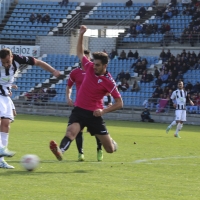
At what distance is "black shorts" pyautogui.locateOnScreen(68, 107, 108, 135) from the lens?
1183 centimetres

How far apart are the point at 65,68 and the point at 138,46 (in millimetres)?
5406

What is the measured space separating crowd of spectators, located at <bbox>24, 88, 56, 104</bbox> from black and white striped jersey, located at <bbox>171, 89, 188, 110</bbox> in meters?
17.0

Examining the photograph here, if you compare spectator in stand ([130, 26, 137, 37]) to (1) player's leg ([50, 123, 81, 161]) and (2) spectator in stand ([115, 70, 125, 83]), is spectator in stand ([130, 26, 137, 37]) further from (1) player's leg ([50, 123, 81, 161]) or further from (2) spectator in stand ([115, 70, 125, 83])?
(1) player's leg ([50, 123, 81, 161])

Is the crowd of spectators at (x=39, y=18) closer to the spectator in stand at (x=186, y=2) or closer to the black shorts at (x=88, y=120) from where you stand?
the spectator in stand at (x=186, y=2)

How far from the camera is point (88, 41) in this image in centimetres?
4688

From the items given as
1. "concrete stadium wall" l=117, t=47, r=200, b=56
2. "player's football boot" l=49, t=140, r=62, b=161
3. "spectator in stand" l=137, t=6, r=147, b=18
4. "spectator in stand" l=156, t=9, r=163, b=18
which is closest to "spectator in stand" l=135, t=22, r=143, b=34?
"concrete stadium wall" l=117, t=47, r=200, b=56

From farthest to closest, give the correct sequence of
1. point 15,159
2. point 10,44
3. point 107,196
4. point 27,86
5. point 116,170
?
1. point 10,44
2. point 27,86
3. point 15,159
4. point 116,170
5. point 107,196

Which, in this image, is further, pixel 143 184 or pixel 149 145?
pixel 149 145

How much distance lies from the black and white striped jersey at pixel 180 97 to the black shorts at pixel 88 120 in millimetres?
13089

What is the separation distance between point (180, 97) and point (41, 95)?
1811cm

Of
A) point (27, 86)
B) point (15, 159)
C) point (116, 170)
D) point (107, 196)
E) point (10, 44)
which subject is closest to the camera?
point (107, 196)

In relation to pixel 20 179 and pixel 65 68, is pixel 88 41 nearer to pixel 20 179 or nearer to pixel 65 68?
pixel 65 68

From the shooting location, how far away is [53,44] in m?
48.1

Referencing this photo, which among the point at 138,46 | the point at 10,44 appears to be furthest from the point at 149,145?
the point at 10,44
